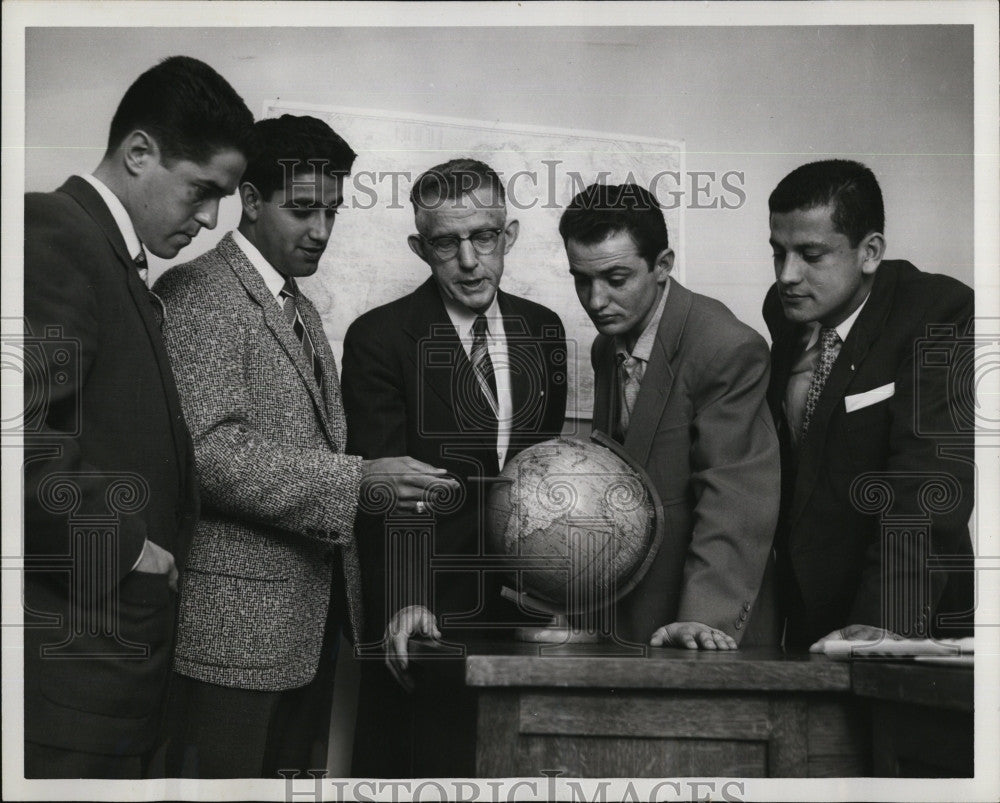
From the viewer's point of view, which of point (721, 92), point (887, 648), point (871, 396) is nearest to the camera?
point (887, 648)

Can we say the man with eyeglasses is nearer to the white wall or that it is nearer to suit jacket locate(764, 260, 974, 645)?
the white wall

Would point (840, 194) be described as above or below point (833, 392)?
above

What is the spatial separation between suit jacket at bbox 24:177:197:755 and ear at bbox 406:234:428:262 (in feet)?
2.89

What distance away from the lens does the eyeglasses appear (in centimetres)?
380

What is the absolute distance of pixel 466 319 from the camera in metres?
3.84

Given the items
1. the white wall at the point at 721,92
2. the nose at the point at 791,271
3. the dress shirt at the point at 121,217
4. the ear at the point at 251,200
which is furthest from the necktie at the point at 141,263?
the nose at the point at 791,271

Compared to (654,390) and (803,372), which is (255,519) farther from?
(803,372)

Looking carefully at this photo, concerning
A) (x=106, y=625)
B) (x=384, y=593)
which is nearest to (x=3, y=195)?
(x=106, y=625)

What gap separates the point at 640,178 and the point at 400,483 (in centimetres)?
127

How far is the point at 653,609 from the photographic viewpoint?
141 inches

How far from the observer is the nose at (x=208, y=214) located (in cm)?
358

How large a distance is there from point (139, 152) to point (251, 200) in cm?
36

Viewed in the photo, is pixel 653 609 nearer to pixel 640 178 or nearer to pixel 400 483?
pixel 400 483

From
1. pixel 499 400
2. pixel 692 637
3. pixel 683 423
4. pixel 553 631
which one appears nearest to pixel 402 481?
pixel 499 400
